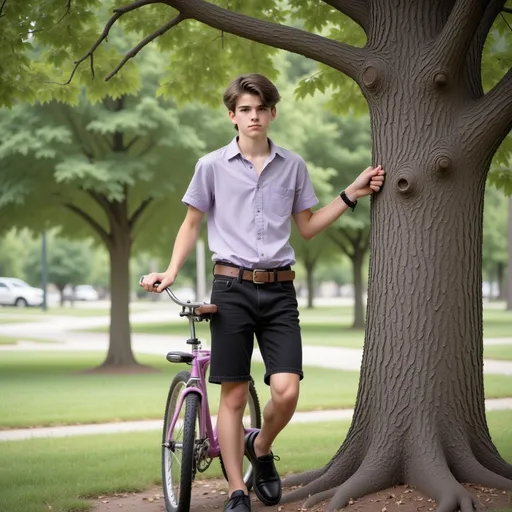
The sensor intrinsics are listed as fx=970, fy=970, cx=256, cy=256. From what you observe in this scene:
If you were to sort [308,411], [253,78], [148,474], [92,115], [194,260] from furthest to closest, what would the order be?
[194,260], [92,115], [308,411], [148,474], [253,78]

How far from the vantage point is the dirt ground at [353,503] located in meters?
A: 5.12

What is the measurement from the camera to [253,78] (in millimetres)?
5004

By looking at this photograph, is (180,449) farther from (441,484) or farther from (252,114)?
(252,114)

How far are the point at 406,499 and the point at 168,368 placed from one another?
13544 millimetres

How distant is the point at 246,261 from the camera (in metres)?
5.03

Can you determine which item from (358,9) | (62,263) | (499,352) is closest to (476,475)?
(358,9)

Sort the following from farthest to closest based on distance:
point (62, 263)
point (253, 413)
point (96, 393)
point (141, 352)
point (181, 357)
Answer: point (62, 263) < point (141, 352) < point (96, 393) < point (253, 413) < point (181, 357)

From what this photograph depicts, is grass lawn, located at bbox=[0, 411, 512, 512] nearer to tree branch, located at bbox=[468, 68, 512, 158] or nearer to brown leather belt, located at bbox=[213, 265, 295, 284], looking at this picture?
brown leather belt, located at bbox=[213, 265, 295, 284]

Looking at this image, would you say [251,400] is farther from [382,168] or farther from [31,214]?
[31,214]

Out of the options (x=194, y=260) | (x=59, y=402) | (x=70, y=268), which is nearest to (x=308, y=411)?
(x=59, y=402)

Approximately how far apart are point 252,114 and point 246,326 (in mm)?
1100

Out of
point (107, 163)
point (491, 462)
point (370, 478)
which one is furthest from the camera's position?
point (107, 163)

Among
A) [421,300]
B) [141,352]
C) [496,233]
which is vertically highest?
[496,233]

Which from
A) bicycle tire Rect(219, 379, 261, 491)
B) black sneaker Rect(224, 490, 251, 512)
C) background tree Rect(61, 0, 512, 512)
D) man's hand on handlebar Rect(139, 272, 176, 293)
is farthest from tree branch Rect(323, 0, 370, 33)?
black sneaker Rect(224, 490, 251, 512)
